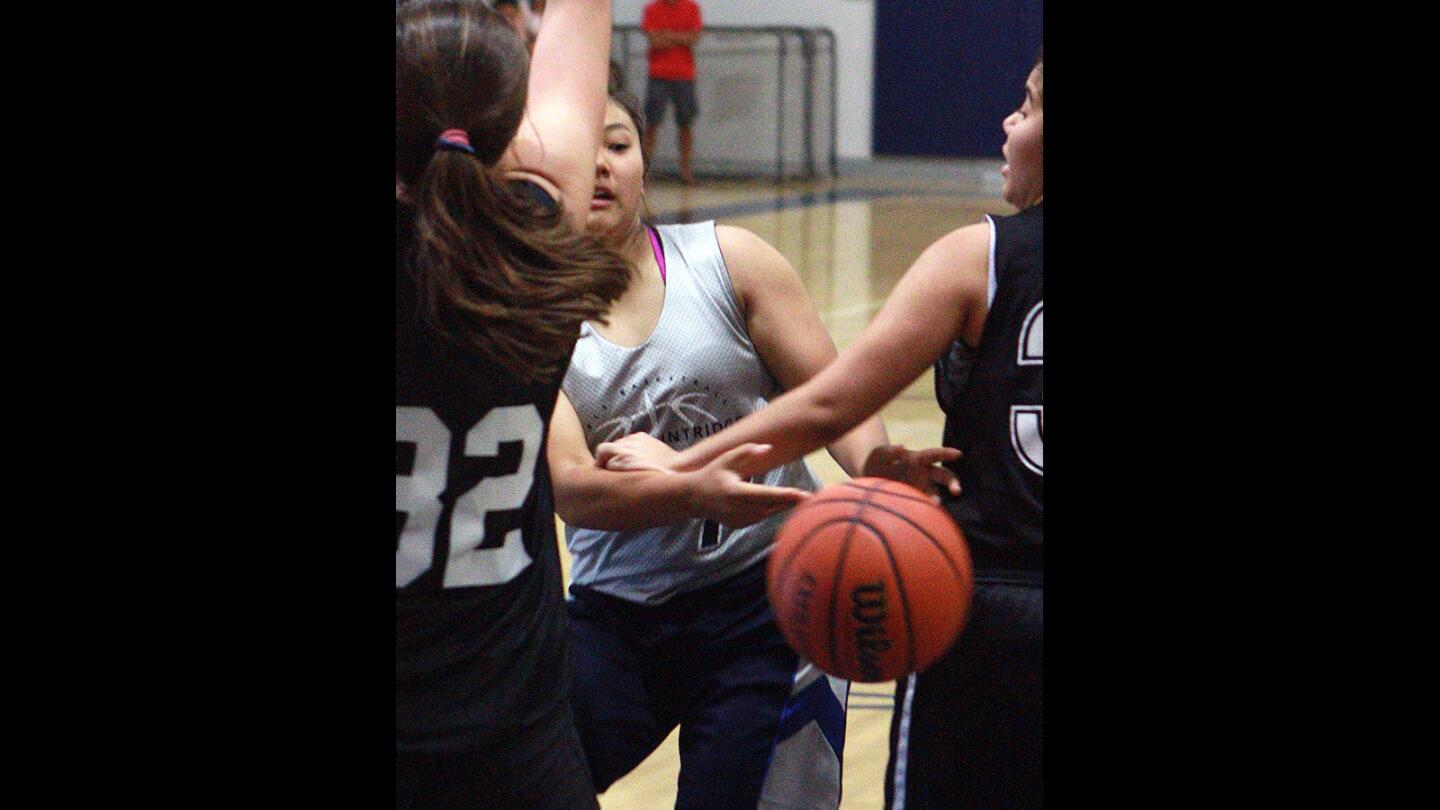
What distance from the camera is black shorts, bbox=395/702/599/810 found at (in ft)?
6.23

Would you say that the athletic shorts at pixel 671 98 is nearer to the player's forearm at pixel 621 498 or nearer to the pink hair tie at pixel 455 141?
the player's forearm at pixel 621 498

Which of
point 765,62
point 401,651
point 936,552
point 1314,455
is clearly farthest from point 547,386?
point 765,62

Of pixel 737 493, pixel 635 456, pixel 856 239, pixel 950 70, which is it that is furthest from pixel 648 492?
pixel 950 70

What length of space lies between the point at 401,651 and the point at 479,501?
199 mm

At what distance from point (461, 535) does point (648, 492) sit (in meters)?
0.40

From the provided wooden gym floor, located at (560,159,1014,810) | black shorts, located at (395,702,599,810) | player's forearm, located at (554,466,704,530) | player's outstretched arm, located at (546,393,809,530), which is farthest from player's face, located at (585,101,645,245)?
wooden gym floor, located at (560,159,1014,810)

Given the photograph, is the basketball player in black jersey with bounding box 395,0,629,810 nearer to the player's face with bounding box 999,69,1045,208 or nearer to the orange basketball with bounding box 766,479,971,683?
the orange basketball with bounding box 766,479,971,683

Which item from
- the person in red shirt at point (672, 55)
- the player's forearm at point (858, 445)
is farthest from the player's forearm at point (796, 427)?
the person in red shirt at point (672, 55)

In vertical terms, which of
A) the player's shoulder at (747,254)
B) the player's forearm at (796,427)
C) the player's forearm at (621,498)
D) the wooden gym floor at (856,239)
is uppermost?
the player's shoulder at (747,254)

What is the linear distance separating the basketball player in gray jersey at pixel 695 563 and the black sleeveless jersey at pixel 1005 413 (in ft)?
1.08

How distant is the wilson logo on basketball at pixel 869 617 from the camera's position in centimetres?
202

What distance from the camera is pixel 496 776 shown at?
6.27 feet

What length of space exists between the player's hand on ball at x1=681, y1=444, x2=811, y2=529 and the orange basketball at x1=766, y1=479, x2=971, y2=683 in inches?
1.7

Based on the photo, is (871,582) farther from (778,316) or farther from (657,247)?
(657,247)
